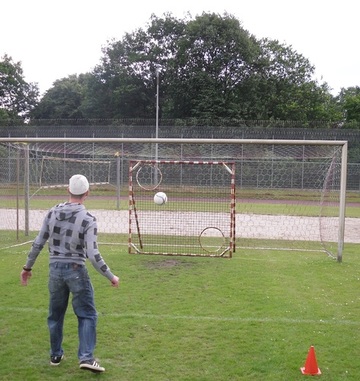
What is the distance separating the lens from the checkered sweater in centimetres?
432

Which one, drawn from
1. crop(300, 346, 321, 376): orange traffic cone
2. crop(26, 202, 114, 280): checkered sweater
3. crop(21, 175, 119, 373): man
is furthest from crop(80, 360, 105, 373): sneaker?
crop(300, 346, 321, 376): orange traffic cone

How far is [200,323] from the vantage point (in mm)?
5961

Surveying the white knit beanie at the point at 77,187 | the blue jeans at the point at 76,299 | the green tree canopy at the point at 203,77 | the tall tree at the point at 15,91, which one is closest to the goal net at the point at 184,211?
the white knit beanie at the point at 77,187

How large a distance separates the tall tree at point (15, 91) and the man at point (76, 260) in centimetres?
5880

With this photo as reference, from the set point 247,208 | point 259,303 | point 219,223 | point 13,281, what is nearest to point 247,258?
point 259,303

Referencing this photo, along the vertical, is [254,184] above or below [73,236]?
below

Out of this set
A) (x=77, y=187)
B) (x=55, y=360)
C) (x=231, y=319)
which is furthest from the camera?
(x=231, y=319)

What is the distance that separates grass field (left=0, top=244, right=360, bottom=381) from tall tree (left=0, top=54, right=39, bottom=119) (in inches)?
2202

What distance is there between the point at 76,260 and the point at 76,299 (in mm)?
359

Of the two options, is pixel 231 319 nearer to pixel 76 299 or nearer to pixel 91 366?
pixel 91 366

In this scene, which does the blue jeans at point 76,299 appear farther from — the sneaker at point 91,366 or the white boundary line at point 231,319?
the white boundary line at point 231,319

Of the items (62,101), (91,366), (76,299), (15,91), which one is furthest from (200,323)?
(15,91)

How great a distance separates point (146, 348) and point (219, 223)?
11.7 m

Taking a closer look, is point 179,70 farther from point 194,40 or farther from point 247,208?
point 247,208
